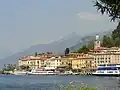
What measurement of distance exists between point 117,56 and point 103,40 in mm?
29407

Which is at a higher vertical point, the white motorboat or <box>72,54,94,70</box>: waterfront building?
<box>72,54,94,70</box>: waterfront building

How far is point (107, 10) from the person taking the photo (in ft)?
46.9

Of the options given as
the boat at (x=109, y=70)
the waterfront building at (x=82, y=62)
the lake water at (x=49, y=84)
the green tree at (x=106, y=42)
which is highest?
the green tree at (x=106, y=42)

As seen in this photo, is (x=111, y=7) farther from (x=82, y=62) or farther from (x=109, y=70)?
(x=82, y=62)

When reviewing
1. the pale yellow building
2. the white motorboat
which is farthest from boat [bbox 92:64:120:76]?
the white motorboat

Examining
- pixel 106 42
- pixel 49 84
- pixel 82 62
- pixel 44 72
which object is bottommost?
pixel 49 84

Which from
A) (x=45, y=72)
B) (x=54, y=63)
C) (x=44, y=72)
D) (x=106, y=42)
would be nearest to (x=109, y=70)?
(x=44, y=72)

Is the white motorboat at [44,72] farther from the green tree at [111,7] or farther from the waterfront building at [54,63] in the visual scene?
the green tree at [111,7]

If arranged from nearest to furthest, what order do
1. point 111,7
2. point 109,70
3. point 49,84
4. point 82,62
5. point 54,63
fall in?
point 111,7 < point 49,84 < point 109,70 < point 82,62 < point 54,63

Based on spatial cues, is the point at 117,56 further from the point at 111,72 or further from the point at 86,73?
the point at 111,72

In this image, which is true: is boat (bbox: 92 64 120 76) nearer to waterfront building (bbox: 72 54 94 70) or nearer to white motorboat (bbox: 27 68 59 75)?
waterfront building (bbox: 72 54 94 70)

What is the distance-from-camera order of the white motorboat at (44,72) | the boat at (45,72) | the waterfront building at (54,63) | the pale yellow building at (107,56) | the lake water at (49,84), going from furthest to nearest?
the waterfront building at (54,63), the boat at (45,72), the white motorboat at (44,72), the pale yellow building at (107,56), the lake water at (49,84)

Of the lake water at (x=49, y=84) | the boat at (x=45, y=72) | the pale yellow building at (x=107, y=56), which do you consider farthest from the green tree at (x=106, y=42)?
the lake water at (x=49, y=84)

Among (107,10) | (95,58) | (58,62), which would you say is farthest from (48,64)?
(107,10)
